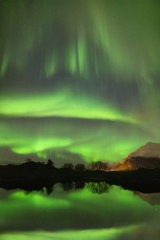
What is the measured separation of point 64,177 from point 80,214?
217 mm

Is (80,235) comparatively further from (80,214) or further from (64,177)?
(64,177)

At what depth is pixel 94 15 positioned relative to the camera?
7.95 ft

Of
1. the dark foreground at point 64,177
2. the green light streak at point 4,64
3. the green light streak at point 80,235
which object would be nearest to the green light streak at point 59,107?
the green light streak at point 4,64

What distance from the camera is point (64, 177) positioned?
2264mm

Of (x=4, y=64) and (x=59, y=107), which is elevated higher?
(x=4, y=64)

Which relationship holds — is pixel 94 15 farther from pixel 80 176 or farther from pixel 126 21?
pixel 80 176

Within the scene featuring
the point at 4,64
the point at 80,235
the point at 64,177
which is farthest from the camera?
the point at 4,64

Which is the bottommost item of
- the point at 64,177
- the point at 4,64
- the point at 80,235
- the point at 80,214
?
the point at 80,235

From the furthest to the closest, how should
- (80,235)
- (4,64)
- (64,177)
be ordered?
(4,64)
(64,177)
(80,235)

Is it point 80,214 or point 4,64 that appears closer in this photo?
point 80,214

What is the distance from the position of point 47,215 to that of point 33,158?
1.04 ft

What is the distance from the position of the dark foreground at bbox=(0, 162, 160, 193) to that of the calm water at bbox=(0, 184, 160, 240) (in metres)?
0.04

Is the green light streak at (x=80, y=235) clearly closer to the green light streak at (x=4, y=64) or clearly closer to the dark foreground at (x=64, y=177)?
the dark foreground at (x=64, y=177)

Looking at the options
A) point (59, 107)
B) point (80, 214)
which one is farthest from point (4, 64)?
point (80, 214)
